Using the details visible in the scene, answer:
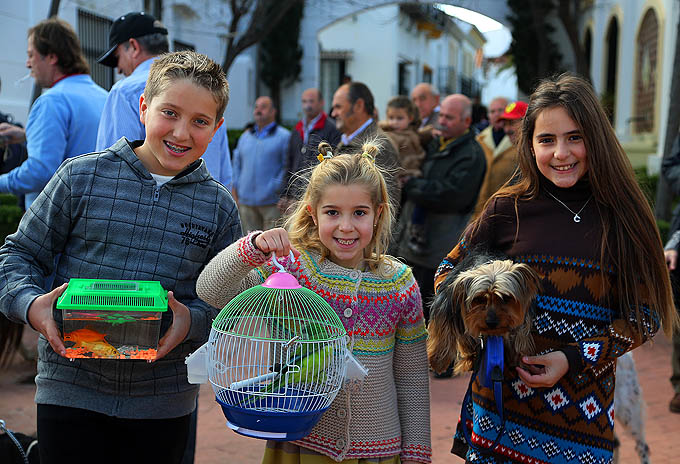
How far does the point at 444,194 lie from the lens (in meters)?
6.46

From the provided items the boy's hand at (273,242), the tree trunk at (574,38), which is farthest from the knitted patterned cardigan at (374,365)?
the tree trunk at (574,38)

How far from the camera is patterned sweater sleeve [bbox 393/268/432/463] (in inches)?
107

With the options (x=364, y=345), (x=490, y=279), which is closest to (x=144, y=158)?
(x=364, y=345)

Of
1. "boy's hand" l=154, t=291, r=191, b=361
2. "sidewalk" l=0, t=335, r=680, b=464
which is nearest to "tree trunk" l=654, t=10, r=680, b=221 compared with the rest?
"sidewalk" l=0, t=335, r=680, b=464

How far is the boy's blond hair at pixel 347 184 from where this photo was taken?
2703 mm

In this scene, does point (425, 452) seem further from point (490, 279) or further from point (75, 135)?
point (75, 135)

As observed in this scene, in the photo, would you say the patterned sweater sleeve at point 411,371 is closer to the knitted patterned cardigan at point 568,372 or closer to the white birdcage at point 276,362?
the knitted patterned cardigan at point 568,372

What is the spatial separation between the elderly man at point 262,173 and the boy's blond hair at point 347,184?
6302 millimetres

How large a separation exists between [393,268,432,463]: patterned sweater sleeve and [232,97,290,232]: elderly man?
255 inches

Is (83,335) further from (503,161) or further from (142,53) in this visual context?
(503,161)

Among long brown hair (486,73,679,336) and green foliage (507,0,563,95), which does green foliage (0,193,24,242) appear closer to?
long brown hair (486,73,679,336)

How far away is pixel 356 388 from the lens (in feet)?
8.66

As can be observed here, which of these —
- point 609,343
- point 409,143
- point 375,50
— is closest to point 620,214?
point 609,343

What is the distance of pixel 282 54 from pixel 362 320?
980 inches
